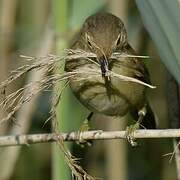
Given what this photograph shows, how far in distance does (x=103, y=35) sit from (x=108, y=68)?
0.16 meters

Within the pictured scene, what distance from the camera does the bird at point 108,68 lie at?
1778 mm

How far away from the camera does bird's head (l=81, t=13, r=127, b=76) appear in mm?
1713

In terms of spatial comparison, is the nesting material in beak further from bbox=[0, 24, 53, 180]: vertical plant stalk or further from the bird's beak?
bbox=[0, 24, 53, 180]: vertical plant stalk

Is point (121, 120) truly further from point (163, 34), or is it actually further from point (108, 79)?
point (163, 34)

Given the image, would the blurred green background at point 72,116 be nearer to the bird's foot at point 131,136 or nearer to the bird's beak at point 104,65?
the bird's foot at point 131,136

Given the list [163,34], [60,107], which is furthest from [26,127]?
[163,34]

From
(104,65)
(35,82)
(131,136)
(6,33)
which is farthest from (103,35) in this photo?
(6,33)

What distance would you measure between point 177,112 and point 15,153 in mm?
1044

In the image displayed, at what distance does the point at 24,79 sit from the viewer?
292 cm

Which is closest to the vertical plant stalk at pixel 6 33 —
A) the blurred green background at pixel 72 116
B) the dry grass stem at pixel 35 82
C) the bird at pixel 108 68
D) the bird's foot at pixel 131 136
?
the blurred green background at pixel 72 116

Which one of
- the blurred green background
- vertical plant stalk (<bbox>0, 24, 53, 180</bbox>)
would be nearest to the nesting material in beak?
the blurred green background

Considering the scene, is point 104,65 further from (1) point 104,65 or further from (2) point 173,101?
(2) point 173,101

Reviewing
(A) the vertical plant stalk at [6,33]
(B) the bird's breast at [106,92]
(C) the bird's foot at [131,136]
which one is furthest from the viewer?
(A) the vertical plant stalk at [6,33]

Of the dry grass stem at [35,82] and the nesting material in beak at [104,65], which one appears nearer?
the dry grass stem at [35,82]
